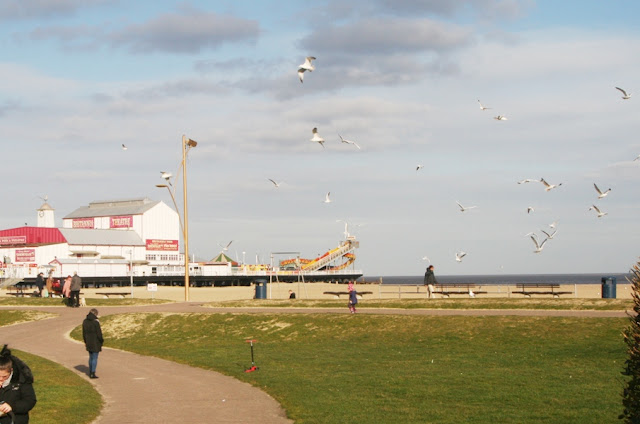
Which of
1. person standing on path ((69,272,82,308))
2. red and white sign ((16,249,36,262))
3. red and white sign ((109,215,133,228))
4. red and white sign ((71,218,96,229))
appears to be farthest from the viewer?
red and white sign ((71,218,96,229))

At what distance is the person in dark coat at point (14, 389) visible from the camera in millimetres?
9445

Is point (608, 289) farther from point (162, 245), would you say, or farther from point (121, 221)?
point (121, 221)

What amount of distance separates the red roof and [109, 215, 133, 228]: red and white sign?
1403cm

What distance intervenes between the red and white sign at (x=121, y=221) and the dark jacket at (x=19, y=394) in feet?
390

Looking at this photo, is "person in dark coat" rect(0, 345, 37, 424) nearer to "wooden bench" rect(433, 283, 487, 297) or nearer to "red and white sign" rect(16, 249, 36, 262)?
"wooden bench" rect(433, 283, 487, 297)

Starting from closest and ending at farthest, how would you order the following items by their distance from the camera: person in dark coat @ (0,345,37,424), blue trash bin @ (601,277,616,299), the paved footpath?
person in dark coat @ (0,345,37,424) < the paved footpath < blue trash bin @ (601,277,616,299)

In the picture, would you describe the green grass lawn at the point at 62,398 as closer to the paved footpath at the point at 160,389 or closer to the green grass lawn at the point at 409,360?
the paved footpath at the point at 160,389

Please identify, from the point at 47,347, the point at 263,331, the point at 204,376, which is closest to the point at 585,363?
the point at 204,376

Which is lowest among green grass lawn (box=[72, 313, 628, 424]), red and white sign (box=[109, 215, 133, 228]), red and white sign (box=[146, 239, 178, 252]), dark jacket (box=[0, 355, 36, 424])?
green grass lawn (box=[72, 313, 628, 424])

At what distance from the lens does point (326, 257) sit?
13188cm

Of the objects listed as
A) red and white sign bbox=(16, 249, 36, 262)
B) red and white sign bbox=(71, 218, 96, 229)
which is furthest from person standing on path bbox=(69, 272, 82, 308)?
red and white sign bbox=(71, 218, 96, 229)

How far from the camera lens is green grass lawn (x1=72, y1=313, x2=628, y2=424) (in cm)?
1555

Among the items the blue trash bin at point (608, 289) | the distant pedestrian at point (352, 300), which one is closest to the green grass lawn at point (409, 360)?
the distant pedestrian at point (352, 300)

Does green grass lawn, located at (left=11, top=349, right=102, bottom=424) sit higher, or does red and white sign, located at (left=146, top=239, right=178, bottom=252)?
red and white sign, located at (left=146, top=239, right=178, bottom=252)
